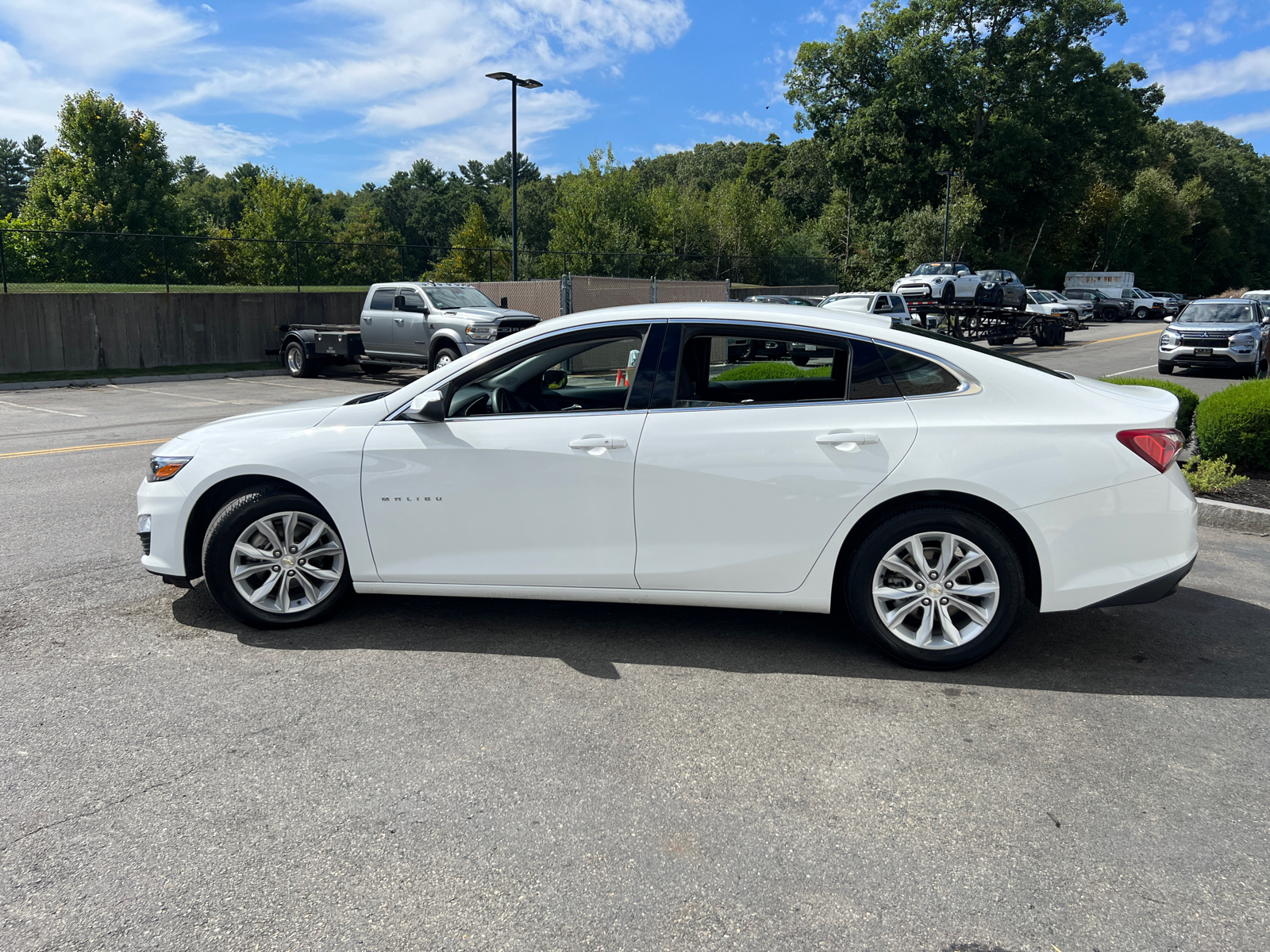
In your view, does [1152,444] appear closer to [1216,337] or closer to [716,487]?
[716,487]

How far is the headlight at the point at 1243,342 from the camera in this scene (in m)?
20.2

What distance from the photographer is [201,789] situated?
3.18m

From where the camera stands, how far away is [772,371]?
4.31 meters

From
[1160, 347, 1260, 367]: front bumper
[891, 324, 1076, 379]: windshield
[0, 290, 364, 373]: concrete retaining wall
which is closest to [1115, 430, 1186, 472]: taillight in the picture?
[891, 324, 1076, 379]: windshield

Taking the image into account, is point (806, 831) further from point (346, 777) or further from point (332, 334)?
point (332, 334)

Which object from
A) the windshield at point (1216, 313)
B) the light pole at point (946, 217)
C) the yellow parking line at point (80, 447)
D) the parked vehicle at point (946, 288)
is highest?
the light pole at point (946, 217)

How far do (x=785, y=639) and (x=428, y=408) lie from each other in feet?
6.89

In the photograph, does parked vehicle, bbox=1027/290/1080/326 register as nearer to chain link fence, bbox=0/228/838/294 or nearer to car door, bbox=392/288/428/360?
chain link fence, bbox=0/228/838/294

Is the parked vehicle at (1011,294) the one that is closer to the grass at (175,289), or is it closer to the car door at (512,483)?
the grass at (175,289)

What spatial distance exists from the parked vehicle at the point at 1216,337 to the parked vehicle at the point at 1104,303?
1335 inches

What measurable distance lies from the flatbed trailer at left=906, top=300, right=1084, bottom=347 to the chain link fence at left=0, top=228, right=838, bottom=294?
1143 cm

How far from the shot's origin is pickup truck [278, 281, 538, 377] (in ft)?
62.2

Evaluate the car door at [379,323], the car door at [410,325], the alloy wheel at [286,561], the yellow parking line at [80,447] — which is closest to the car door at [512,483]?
the alloy wheel at [286,561]

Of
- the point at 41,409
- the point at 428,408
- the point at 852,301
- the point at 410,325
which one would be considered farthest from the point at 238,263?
the point at 428,408
